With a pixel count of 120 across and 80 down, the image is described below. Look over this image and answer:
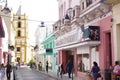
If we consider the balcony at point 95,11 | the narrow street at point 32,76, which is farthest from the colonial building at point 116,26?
the narrow street at point 32,76

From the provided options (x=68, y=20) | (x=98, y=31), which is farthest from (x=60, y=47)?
(x=98, y=31)

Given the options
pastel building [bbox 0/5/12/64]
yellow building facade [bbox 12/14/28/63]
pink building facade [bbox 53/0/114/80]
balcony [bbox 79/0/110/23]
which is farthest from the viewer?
yellow building facade [bbox 12/14/28/63]

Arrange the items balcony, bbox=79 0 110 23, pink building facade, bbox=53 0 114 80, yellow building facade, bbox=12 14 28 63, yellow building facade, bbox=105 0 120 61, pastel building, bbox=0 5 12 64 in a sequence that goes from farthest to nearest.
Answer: yellow building facade, bbox=12 14 28 63 → pastel building, bbox=0 5 12 64 → pink building facade, bbox=53 0 114 80 → balcony, bbox=79 0 110 23 → yellow building facade, bbox=105 0 120 61

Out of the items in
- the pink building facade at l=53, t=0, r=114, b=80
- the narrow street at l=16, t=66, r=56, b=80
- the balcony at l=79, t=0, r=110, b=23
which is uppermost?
the balcony at l=79, t=0, r=110, b=23

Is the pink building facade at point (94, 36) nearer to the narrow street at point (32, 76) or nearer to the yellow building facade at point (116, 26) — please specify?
the yellow building facade at point (116, 26)

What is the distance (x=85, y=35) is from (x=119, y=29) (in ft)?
13.1

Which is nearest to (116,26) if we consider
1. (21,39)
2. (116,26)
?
(116,26)

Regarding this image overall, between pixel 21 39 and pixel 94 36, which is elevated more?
pixel 21 39

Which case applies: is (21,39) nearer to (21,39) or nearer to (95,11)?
(21,39)

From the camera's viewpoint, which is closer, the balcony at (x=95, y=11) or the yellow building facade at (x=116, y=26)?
the yellow building facade at (x=116, y=26)

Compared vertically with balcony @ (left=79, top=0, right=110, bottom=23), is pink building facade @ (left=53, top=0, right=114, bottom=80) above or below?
below

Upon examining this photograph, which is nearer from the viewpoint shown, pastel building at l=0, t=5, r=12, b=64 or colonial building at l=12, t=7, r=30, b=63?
pastel building at l=0, t=5, r=12, b=64

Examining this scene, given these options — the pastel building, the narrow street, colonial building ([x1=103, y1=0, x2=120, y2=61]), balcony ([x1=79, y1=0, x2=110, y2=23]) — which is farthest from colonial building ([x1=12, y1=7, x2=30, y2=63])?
colonial building ([x1=103, y1=0, x2=120, y2=61])

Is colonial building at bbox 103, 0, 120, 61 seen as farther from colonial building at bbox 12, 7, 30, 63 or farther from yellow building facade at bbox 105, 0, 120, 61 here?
colonial building at bbox 12, 7, 30, 63
